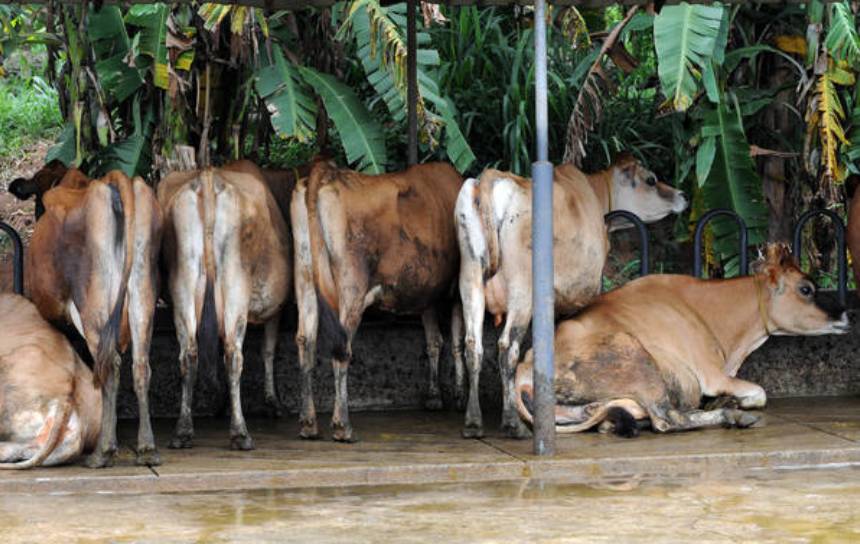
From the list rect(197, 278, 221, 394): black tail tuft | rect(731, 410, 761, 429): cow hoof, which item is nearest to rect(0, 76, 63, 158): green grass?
rect(197, 278, 221, 394): black tail tuft

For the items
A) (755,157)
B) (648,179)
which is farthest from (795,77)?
(648,179)

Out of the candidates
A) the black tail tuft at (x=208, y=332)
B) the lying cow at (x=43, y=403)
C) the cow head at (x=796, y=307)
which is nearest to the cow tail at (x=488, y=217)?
the black tail tuft at (x=208, y=332)

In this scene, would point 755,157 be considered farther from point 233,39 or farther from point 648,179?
point 233,39

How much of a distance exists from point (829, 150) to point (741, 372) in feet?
7.66

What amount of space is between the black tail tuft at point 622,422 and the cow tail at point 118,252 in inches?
117

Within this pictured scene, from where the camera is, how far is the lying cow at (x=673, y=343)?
31.9 ft

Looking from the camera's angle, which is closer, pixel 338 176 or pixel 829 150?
pixel 338 176

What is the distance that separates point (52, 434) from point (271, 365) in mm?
2135

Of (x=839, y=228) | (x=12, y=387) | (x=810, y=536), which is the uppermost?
(x=839, y=228)

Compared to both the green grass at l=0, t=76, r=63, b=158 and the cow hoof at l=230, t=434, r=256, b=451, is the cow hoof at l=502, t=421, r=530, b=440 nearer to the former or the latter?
the cow hoof at l=230, t=434, r=256, b=451

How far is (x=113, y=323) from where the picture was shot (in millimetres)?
8617

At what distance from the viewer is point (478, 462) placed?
848cm

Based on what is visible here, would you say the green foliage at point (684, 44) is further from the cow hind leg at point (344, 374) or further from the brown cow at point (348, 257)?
the cow hind leg at point (344, 374)

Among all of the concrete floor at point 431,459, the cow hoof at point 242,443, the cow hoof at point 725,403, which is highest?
the cow hoof at point 725,403
